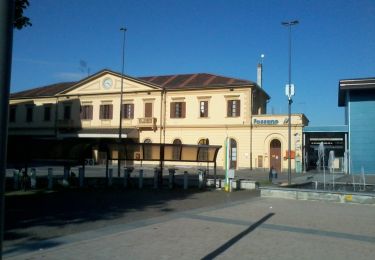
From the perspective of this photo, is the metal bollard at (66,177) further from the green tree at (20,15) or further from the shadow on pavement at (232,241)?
the shadow on pavement at (232,241)

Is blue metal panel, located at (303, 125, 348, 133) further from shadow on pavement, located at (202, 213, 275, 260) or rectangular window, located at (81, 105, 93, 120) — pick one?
shadow on pavement, located at (202, 213, 275, 260)

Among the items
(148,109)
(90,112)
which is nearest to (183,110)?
(148,109)

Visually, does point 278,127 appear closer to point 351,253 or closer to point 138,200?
point 138,200

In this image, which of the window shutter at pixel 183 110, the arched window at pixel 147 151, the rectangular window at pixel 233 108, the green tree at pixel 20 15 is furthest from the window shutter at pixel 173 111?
the green tree at pixel 20 15

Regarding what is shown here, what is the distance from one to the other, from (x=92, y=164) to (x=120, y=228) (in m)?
42.5

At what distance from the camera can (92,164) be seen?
5078cm

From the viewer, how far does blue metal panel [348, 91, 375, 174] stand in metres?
39.7

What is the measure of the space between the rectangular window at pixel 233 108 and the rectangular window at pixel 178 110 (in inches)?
213

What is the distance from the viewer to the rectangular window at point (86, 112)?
53.4 m

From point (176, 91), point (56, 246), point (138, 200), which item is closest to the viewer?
point (56, 246)

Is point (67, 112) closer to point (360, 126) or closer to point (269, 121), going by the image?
point (269, 121)

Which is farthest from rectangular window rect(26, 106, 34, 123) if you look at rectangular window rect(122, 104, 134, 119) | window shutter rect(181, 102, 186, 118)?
window shutter rect(181, 102, 186, 118)

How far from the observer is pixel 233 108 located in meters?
45.8

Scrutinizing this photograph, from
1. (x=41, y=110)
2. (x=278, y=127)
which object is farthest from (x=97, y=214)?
(x=41, y=110)
